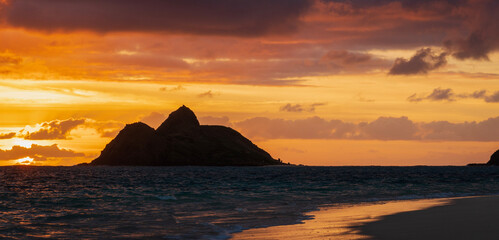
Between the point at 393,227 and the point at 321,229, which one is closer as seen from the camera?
the point at 393,227

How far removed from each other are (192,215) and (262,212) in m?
4.99

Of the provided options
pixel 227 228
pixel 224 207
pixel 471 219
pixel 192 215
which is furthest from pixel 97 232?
pixel 471 219

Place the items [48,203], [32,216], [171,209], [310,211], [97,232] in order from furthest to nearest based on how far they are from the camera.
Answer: [48,203]
[171,209]
[310,211]
[32,216]
[97,232]

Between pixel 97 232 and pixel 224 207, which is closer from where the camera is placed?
pixel 97 232

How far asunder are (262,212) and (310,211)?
349cm

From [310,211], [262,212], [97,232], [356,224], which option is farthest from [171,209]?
[356,224]

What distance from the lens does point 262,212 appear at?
3803 cm

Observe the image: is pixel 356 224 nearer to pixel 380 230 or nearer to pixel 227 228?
pixel 380 230

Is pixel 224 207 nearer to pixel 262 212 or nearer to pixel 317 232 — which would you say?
pixel 262 212

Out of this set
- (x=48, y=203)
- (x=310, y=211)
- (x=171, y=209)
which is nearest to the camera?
(x=310, y=211)

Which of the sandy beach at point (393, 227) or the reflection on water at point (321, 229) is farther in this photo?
the reflection on water at point (321, 229)

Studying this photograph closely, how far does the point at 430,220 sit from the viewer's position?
30.0m

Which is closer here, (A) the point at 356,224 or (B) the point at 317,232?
(B) the point at 317,232

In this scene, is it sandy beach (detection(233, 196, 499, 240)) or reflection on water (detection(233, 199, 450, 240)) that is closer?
sandy beach (detection(233, 196, 499, 240))
